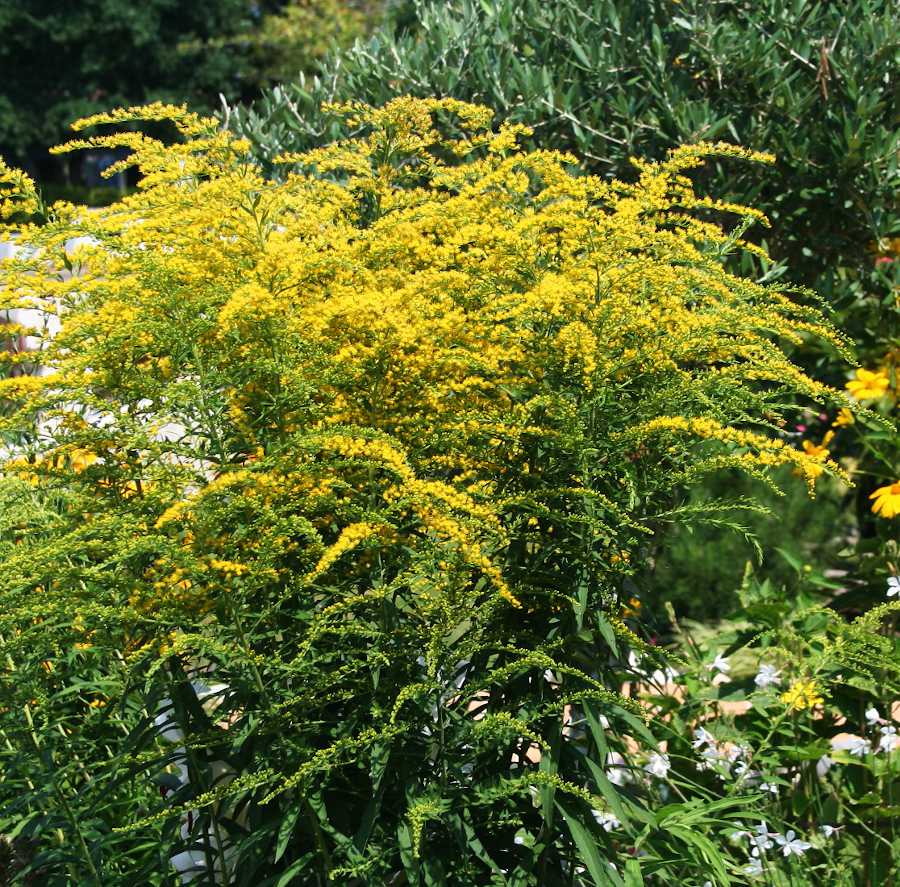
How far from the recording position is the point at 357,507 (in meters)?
2.80

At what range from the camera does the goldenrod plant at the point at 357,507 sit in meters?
2.80

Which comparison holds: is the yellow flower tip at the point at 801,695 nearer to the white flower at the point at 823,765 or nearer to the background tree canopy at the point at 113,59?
the white flower at the point at 823,765

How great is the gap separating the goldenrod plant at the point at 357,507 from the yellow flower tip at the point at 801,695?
337 millimetres

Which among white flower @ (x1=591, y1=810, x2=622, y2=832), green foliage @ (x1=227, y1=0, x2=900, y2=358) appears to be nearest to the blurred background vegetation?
green foliage @ (x1=227, y1=0, x2=900, y2=358)

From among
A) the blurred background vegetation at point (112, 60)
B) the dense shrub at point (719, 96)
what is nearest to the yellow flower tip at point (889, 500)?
the dense shrub at point (719, 96)

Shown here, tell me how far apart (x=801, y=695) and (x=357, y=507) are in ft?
5.47

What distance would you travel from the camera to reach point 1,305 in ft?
10.4

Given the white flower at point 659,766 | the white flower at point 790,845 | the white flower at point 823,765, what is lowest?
the white flower at point 823,765

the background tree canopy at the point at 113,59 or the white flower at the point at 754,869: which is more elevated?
the white flower at the point at 754,869

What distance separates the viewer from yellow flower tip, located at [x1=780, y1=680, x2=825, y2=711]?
334 centimetres

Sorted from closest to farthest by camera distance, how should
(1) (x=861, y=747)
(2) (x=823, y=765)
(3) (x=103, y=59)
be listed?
1. (1) (x=861, y=747)
2. (2) (x=823, y=765)
3. (3) (x=103, y=59)

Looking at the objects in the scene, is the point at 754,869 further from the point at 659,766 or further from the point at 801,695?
the point at 801,695

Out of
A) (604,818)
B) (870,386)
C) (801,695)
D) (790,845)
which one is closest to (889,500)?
(870,386)

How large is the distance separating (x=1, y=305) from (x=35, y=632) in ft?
A: 3.00
